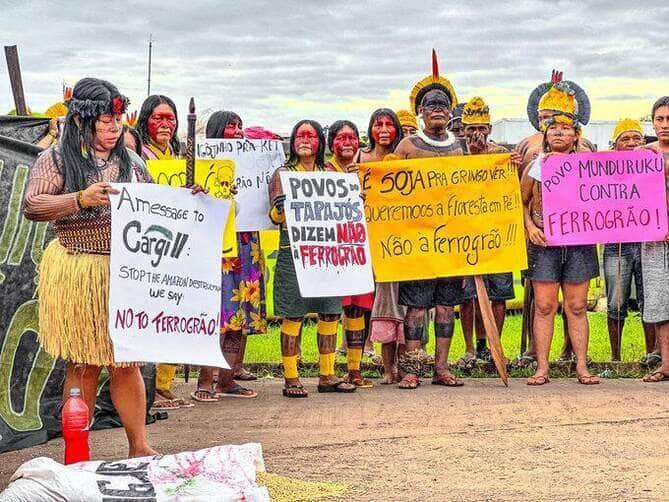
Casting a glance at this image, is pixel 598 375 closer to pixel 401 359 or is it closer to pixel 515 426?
pixel 401 359

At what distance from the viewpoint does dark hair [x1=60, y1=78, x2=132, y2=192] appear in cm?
632

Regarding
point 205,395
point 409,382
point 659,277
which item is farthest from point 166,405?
point 659,277

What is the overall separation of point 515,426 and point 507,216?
2.58m

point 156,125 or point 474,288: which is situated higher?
point 156,125

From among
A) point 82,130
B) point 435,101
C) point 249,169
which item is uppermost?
point 435,101

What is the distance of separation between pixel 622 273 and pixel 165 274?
218 inches

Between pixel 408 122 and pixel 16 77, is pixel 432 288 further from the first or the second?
pixel 16 77

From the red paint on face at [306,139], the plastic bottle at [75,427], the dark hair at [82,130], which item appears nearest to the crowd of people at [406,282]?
the red paint on face at [306,139]

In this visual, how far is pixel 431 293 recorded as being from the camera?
32.5 feet

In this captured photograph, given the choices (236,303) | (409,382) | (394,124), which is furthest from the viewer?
(394,124)

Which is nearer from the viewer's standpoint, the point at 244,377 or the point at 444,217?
the point at 444,217

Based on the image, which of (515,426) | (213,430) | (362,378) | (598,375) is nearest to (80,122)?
(213,430)

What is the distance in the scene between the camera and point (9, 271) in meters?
7.20

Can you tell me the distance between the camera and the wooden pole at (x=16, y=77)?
891cm
